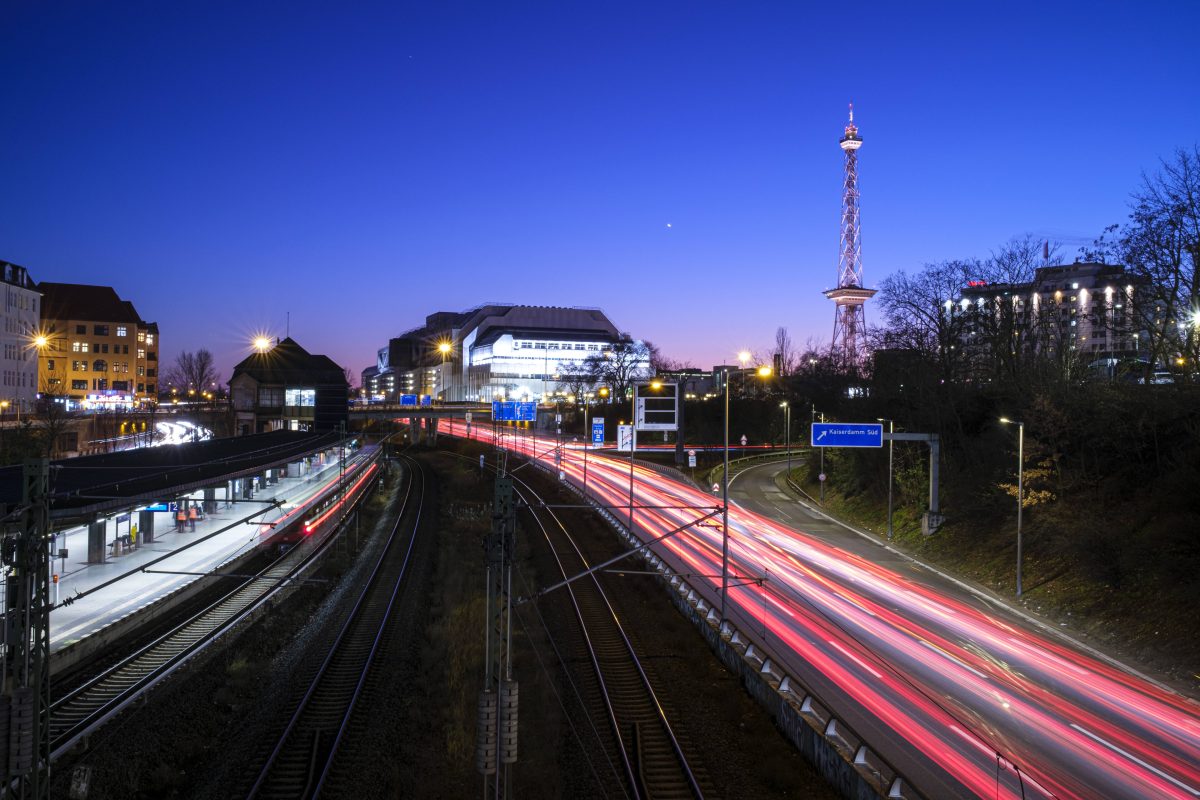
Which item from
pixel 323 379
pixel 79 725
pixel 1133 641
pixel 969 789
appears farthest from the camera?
pixel 323 379

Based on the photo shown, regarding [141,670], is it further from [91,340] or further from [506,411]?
[91,340]

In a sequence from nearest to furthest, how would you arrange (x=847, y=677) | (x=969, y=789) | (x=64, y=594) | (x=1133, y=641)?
(x=969, y=789)
(x=847, y=677)
(x=1133, y=641)
(x=64, y=594)

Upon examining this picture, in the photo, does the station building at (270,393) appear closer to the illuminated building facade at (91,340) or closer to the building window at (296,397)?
the building window at (296,397)

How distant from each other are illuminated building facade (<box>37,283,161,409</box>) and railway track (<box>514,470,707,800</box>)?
7665 centimetres

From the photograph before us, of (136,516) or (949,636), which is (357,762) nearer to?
(949,636)

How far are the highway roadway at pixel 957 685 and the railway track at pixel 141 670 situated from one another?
1216cm

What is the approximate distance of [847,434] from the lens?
32.5 meters

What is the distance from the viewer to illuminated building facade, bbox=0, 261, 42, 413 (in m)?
60.1

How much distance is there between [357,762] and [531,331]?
446 feet

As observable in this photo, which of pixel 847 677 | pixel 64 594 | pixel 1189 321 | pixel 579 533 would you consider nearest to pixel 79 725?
pixel 64 594

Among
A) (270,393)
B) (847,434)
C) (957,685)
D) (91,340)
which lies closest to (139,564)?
A: (957,685)

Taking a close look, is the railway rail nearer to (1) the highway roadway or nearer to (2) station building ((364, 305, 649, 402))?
(1) the highway roadway

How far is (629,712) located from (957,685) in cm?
733

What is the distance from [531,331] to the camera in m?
149
